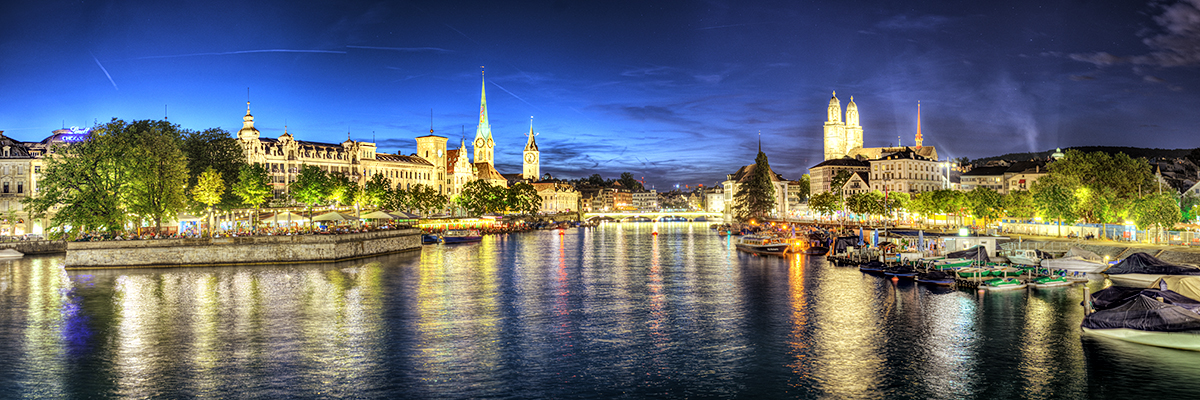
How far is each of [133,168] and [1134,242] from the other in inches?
3666

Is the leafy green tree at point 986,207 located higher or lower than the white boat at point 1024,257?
higher

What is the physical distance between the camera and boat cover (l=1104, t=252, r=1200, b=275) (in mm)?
46875

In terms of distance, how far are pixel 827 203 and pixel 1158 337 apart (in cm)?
12784

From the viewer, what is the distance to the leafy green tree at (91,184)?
61.4 metres

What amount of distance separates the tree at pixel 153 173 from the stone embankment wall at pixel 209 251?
4379 mm

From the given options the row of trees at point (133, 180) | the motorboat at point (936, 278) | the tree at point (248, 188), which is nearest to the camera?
the motorboat at point (936, 278)

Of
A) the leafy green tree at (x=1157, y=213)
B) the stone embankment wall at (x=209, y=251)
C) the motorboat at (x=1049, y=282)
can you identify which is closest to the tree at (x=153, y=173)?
the stone embankment wall at (x=209, y=251)

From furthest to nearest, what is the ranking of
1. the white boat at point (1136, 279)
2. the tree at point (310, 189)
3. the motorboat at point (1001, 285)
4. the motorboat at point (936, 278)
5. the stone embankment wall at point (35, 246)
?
the tree at point (310, 189)
the stone embankment wall at point (35, 246)
the motorboat at point (936, 278)
the motorboat at point (1001, 285)
the white boat at point (1136, 279)

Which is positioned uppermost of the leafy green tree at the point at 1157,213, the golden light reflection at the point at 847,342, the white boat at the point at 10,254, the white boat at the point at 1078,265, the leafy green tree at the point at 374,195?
the leafy green tree at the point at 374,195

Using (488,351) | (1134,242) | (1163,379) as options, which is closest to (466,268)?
(488,351)

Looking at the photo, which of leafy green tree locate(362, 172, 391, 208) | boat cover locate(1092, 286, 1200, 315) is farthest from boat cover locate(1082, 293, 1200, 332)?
leafy green tree locate(362, 172, 391, 208)

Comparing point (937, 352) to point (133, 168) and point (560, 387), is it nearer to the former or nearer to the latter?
point (560, 387)

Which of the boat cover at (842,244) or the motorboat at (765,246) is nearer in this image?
the boat cover at (842,244)

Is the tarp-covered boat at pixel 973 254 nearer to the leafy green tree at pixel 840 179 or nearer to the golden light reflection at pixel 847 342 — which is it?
the golden light reflection at pixel 847 342
